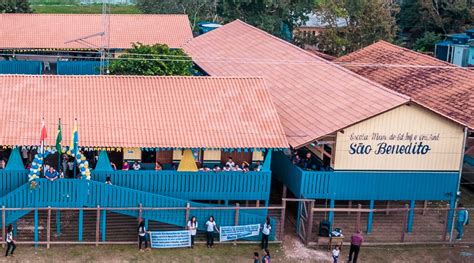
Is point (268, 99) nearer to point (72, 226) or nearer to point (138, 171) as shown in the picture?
point (138, 171)

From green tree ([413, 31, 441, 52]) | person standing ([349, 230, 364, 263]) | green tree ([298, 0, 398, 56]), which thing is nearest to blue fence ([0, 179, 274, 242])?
person standing ([349, 230, 364, 263])

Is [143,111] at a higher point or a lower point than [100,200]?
higher

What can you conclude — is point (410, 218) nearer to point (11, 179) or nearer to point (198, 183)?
point (198, 183)

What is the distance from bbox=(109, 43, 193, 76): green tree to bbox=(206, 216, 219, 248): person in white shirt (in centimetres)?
1661

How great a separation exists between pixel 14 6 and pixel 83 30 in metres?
14.2

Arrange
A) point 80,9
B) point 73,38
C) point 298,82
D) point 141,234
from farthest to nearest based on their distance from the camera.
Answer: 1. point 80,9
2. point 73,38
3. point 298,82
4. point 141,234

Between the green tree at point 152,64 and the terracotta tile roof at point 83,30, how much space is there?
954 centimetres

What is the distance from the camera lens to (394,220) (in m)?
32.0

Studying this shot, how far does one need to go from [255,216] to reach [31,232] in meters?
8.94

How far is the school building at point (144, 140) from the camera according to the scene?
90.9ft

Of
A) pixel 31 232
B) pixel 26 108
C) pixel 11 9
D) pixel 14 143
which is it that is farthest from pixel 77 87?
pixel 11 9

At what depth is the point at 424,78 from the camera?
40062 millimetres

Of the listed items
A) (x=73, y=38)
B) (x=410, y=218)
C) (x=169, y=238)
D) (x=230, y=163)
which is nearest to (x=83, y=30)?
(x=73, y=38)

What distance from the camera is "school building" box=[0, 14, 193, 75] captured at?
5200cm
